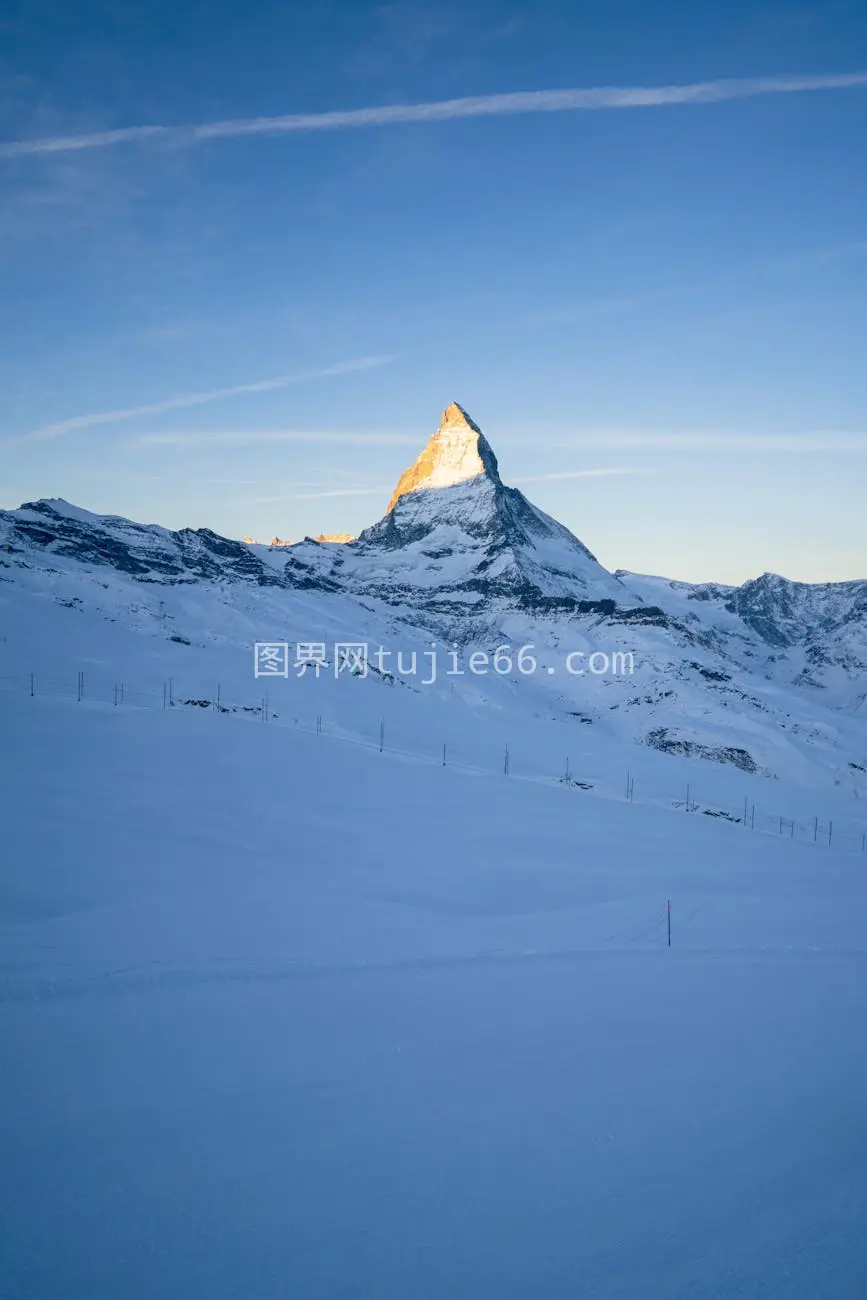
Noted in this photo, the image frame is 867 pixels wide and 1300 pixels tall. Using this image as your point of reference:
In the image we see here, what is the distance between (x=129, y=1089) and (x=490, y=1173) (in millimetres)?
5289

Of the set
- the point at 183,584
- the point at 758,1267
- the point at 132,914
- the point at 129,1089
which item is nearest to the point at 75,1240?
the point at 129,1089

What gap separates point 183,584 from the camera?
4478 inches

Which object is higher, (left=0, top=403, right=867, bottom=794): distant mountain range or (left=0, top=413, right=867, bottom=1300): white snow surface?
(left=0, top=403, right=867, bottom=794): distant mountain range

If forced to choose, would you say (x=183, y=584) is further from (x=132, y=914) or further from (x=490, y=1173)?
(x=490, y=1173)

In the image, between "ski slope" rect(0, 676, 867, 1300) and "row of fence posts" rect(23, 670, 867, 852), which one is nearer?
"ski slope" rect(0, 676, 867, 1300)

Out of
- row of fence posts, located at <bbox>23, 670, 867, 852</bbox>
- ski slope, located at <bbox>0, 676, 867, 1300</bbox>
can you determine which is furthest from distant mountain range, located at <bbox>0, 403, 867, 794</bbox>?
ski slope, located at <bbox>0, 676, 867, 1300</bbox>

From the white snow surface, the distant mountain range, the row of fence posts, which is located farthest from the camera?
the distant mountain range

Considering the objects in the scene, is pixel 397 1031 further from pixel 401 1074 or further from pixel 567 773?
pixel 567 773

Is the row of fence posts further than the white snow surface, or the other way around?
the row of fence posts

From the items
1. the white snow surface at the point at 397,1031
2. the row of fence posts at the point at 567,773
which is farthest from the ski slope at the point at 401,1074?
the row of fence posts at the point at 567,773

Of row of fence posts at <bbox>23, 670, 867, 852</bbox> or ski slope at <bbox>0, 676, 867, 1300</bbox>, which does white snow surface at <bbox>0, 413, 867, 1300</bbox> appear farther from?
row of fence posts at <bbox>23, 670, 867, 852</bbox>

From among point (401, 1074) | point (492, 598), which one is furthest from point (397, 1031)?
point (492, 598)

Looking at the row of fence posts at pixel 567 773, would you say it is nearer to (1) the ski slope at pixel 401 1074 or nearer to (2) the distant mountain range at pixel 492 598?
(2) the distant mountain range at pixel 492 598

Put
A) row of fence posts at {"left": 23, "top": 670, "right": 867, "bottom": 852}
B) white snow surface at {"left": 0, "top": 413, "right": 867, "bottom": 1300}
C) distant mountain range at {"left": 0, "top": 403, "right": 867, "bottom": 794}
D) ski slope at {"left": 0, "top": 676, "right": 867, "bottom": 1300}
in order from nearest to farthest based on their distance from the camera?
ski slope at {"left": 0, "top": 676, "right": 867, "bottom": 1300} → white snow surface at {"left": 0, "top": 413, "right": 867, "bottom": 1300} → row of fence posts at {"left": 23, "top": 670, "right": 867, "bottom": 852} → distant mountain range at {"left": 0, "top": 403, "right": 867, "bottom": 794}
